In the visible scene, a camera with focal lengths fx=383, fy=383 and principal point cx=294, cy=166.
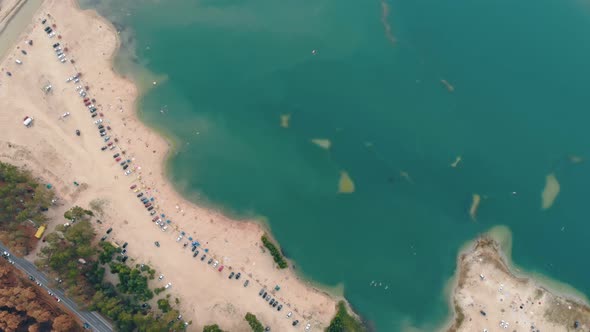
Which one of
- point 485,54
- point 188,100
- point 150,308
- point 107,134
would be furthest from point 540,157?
point 107,134

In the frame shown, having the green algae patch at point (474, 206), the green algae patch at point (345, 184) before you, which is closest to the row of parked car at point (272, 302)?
the green algae patch at point (345, 184)

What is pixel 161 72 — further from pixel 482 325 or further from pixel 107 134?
pixel 482 325

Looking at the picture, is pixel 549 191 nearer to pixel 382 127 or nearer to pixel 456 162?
pixel 456 162

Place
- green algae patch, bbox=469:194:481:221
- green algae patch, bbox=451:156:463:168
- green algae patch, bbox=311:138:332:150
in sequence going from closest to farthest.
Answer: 1. green algae patch, bbox=469:194:481:221
2. green algae patch, bbox=451:156:463:168
3. green algae patch, bbox=311:138:332:150

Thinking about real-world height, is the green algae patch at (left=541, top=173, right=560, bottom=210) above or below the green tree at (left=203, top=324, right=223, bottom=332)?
above

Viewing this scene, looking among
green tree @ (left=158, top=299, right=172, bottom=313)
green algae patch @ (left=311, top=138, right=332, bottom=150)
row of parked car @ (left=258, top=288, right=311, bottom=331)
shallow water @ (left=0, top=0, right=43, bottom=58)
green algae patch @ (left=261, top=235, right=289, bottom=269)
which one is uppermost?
shallow water @ (left=0, top=0, right=43, bottom=58)

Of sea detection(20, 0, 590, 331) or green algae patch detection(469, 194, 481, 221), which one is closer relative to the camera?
sea detection(20, 0, 590, 331)

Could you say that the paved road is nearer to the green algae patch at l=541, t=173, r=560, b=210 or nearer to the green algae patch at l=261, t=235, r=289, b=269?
the green algae patch at l=261, t=235, r=289, b=269

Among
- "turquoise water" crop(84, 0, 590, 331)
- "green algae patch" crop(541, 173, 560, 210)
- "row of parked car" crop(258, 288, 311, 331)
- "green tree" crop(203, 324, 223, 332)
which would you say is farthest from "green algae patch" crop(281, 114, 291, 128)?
"green algae patch" crop(541, 173, 560, 210)
